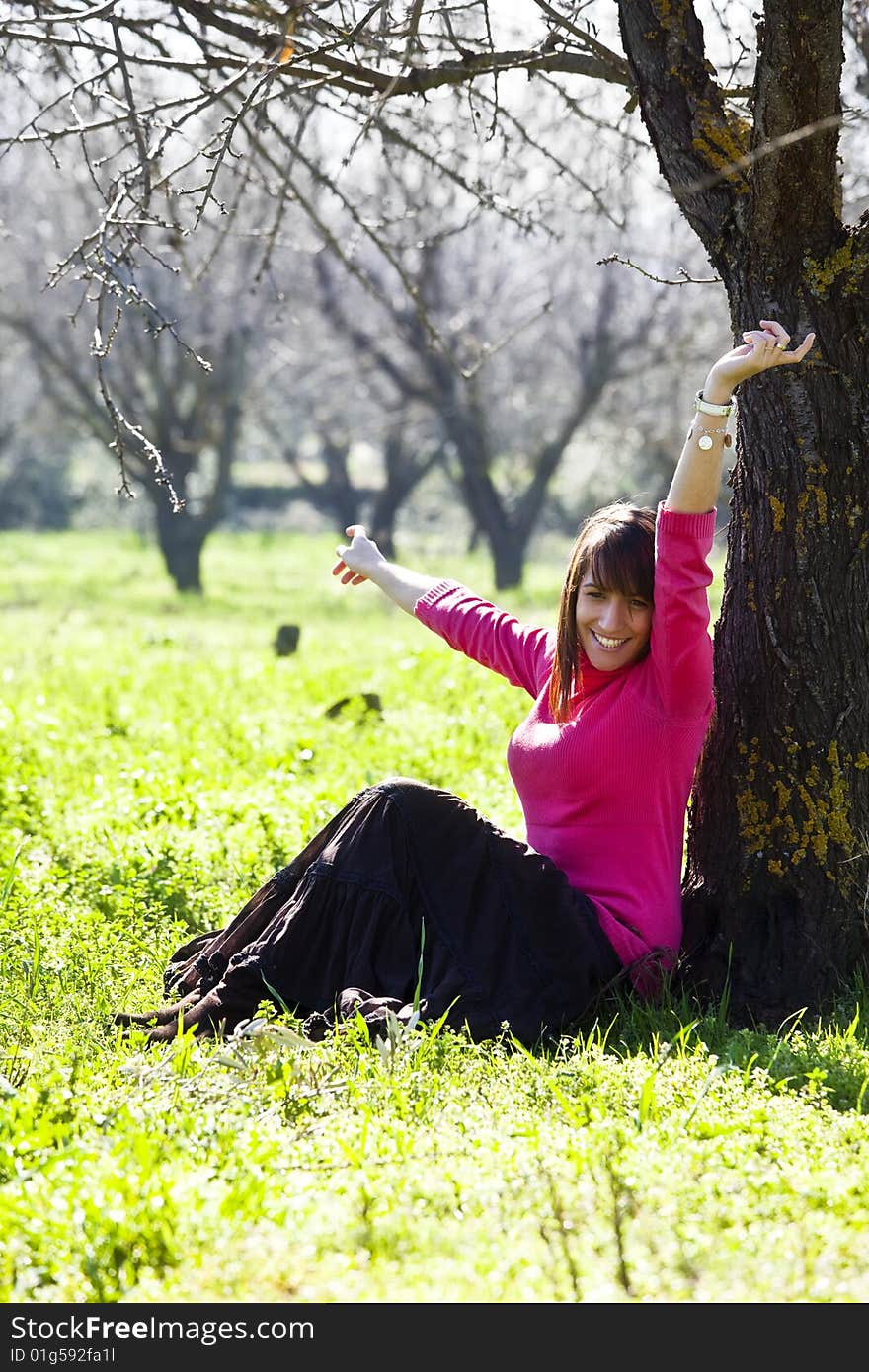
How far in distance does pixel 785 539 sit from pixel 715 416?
0.63 metres

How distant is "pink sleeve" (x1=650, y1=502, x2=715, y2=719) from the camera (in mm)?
3396

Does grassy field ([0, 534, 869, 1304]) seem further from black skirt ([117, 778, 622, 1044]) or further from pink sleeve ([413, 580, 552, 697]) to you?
pink sleeve ([413, 580, 552, 697])

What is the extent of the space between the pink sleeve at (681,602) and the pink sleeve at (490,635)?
24.9 inches

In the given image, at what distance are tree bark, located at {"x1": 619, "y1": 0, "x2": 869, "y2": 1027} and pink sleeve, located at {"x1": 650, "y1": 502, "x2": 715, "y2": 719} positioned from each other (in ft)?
1.29

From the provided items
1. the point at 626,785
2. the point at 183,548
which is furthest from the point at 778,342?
the point at 183,548

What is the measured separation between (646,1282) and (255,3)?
393 centimetres

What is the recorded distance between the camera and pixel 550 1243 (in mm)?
2596

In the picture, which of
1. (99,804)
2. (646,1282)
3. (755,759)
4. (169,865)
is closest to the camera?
(646,1282)

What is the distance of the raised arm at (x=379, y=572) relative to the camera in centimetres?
436

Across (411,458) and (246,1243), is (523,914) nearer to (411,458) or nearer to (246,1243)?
(246,1243)

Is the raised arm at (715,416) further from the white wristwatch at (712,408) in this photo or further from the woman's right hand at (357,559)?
the woman's right hand at (357,559)

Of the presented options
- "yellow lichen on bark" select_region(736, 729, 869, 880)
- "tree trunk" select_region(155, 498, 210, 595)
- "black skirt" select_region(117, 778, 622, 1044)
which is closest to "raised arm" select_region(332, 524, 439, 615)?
"black skirt" select_region(117, 778, 622, 1044)

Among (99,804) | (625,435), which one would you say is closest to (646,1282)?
(99,804)

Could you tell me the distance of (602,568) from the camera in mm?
3666
